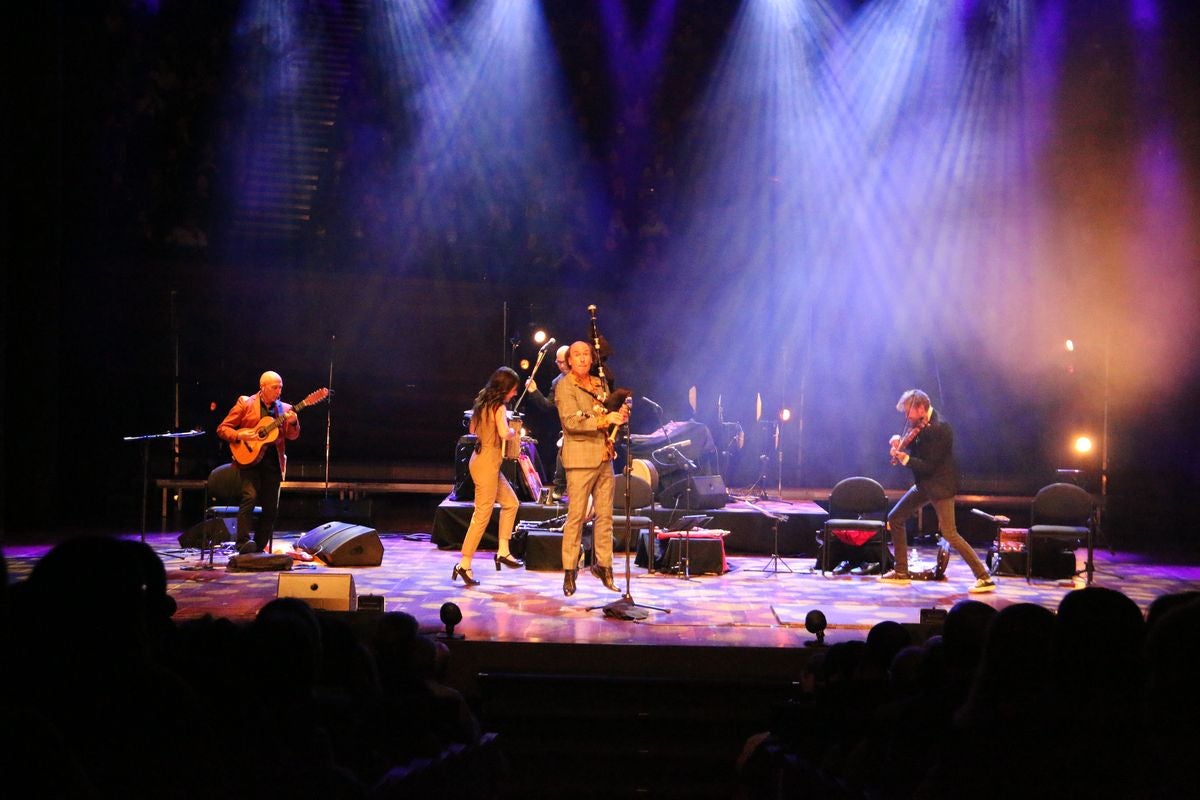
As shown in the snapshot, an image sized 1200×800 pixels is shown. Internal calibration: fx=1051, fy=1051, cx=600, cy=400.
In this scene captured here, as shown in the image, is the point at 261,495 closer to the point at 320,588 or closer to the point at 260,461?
the point at 260,461

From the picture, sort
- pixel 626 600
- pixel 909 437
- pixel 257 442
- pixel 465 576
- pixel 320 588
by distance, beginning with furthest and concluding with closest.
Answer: pixel 257 442, pixel 909 437, pixel 465 576, pixel 626 600, pixel 320 588

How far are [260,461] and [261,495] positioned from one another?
370mm

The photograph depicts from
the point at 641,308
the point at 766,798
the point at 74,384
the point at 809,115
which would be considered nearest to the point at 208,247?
the point at 74,384

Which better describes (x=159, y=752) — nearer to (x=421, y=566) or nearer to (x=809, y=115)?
(x=421, y=566)

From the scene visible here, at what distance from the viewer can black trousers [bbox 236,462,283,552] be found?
32.9 feet

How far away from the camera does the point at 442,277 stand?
1466 cm

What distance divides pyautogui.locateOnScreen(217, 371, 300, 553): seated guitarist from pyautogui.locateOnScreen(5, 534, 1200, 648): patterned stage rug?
43 centimetres

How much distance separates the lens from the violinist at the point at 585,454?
25.8ft

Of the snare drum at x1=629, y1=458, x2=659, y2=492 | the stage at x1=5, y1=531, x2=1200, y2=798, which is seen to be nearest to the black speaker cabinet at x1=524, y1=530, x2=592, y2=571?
the stage at x1=5, y1=531, x2=1200, y2=798

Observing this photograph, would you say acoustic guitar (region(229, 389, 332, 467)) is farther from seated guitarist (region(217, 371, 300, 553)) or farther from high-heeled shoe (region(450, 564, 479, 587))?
high-heeled shoe (region(450, 564, 479, 587))

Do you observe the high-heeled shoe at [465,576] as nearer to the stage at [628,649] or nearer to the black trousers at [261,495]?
the stage at [628,649]

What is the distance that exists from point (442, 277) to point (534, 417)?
2.37 m

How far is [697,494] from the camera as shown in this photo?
11.2 meters

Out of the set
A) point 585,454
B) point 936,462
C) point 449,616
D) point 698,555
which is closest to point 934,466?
point 936,462
